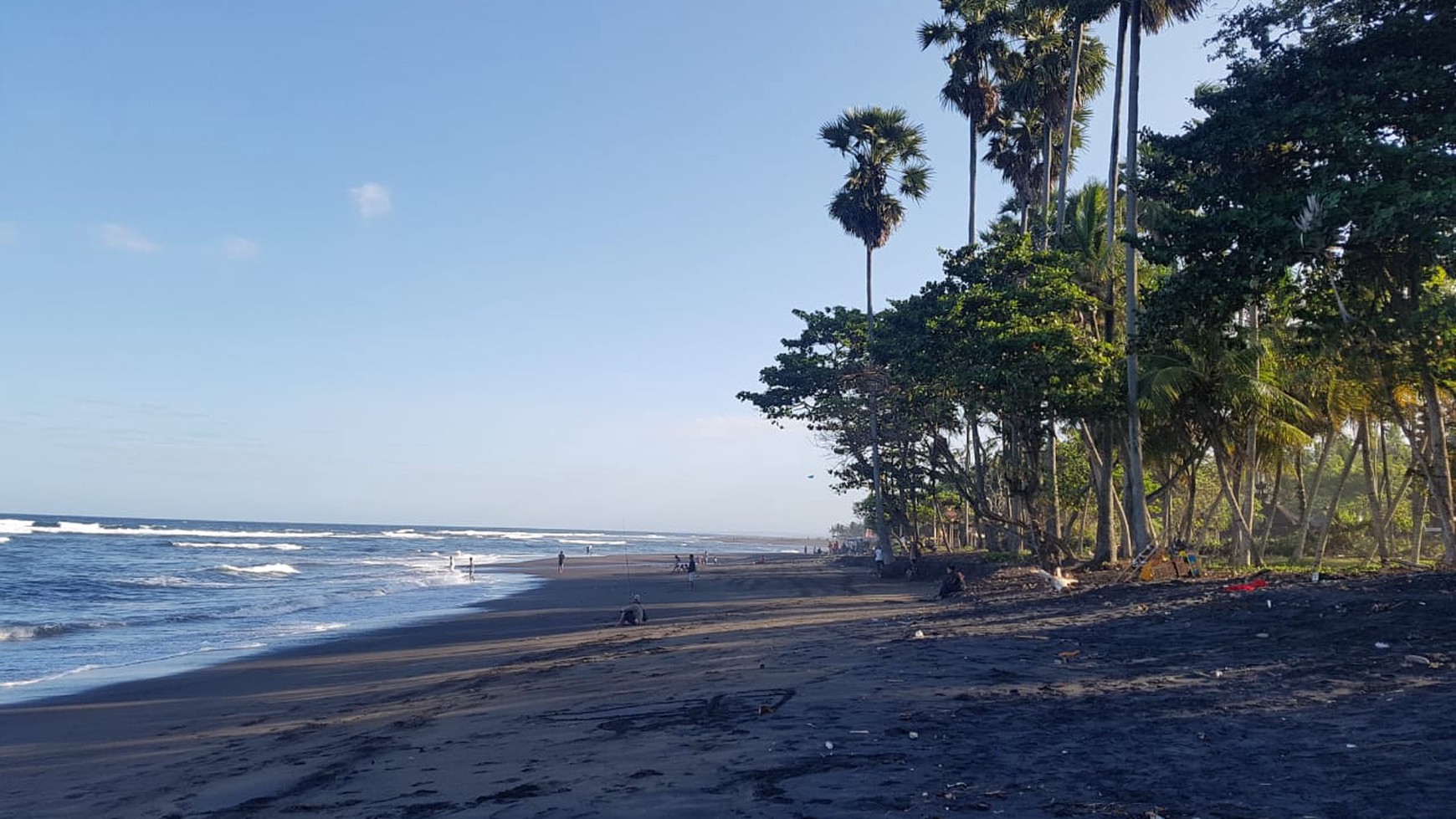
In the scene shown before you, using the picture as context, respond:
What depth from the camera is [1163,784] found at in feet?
20.2

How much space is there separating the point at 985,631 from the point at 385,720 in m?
9.07

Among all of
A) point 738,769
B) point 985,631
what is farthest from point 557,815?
point 985,631

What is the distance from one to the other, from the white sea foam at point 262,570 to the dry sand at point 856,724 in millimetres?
34007

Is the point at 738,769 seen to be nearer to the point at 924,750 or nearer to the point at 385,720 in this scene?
the point at 924,750

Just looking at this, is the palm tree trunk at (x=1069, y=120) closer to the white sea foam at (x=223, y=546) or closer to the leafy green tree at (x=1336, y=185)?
the leafy green tree at (x=1336, y=185)

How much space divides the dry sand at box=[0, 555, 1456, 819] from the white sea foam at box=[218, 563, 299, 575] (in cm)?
3401

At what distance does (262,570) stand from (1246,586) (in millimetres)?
49060

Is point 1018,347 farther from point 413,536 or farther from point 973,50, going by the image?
point 413,536

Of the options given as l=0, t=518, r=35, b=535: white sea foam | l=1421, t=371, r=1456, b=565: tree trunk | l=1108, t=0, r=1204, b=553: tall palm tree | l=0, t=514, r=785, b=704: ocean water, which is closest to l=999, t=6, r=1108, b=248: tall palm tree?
l=1108, t=0, r=1204, b=553: tall palm tree

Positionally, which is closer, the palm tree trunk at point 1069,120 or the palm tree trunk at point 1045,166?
the palm tree trunk at point 1069,120

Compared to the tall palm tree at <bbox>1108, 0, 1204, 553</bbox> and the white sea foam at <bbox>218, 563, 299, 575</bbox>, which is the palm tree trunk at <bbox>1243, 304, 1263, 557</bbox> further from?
the white sea foam at <bbox>218, 563, 299, 575</bbox>

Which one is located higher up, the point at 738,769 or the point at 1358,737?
the point at 1358,737

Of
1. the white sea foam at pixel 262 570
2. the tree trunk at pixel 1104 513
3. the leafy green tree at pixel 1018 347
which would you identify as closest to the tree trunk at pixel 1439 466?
the leafy green tree at pixel 1018 347

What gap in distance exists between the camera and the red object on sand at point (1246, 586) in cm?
1441
